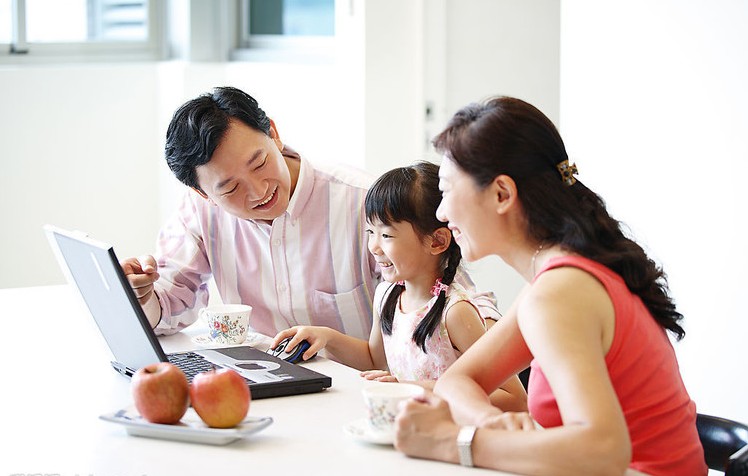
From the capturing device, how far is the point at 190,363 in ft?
6.18

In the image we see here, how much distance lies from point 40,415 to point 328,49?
9.40ft

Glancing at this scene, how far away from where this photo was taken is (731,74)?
8.38ft

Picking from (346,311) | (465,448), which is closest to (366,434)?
(465,448)

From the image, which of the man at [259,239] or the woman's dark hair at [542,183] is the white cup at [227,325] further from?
the woman's dark hair at [542,183]

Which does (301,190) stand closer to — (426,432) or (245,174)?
(245,174)

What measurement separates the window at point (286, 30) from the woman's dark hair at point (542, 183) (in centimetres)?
280

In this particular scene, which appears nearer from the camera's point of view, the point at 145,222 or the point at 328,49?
the point at 328,49

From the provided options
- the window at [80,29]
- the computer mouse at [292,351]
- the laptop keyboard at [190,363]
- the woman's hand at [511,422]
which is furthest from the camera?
the window at [80,29]

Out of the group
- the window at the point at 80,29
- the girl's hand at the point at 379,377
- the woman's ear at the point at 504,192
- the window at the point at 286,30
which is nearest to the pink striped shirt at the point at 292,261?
the girl's hand at the point at 379,377

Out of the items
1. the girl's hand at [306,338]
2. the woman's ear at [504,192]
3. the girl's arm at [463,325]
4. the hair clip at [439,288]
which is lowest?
the girl's hand at [306,338]

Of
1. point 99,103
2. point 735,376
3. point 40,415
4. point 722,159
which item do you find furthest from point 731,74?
point 99,103

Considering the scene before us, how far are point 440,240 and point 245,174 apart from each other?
1.45 feet

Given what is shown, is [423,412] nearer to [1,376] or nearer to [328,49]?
[1,376]

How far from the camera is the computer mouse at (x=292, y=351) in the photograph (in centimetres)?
198
